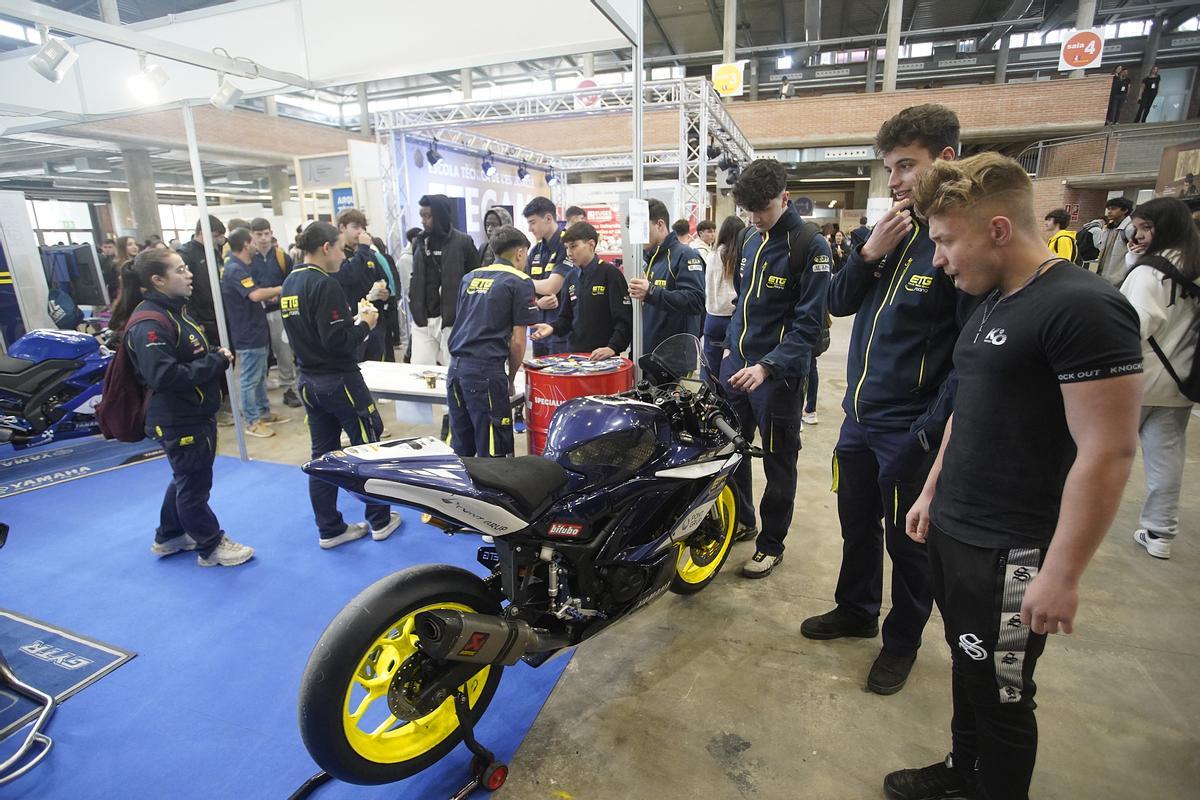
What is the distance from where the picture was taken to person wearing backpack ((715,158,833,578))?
254cm

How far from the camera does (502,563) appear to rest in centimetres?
189

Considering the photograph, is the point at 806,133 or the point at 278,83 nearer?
the point at 278,83

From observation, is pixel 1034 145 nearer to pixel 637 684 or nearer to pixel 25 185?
pixel 637 684

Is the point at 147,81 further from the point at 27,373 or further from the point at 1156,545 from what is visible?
the point at 1156,545

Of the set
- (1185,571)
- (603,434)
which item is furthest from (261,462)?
(1185,571)

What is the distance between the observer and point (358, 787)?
1.84m

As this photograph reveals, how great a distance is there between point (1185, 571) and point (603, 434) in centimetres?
313

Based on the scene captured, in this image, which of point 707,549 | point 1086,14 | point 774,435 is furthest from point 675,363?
point 1086,14

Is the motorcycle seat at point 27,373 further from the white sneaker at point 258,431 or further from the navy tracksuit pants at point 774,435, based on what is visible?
the navy tracksuit pants at point 774,435

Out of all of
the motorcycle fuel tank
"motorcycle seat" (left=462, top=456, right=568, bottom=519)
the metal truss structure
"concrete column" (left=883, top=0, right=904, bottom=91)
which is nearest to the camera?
"motorcycle seat" (left=462, top=456, right=568, bottom=519)

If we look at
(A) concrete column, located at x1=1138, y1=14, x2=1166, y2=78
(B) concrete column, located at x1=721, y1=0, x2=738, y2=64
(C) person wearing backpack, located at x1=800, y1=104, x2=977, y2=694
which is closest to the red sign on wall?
(B) concrete column, located at x1=721, y1=0, x2=738, y2=64

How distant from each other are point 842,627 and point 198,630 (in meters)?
2.75

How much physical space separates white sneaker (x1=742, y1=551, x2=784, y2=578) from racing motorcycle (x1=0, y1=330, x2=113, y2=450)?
5160 millimetres

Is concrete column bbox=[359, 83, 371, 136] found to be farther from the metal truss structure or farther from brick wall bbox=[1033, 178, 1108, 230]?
brick wall bbox=[1033, 178, 1108, 230]
